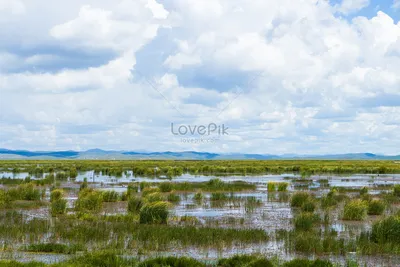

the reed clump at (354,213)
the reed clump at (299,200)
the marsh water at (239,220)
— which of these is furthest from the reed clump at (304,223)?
the reed clump at (299,200)

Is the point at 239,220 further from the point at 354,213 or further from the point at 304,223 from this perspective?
the point at 354,213

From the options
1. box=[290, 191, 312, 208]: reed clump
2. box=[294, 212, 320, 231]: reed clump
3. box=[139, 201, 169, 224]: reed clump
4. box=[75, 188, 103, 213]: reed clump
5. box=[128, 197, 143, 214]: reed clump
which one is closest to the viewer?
box=[294, 212, 320, 231]: reed clump

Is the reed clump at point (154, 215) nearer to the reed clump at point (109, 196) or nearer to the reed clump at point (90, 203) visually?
the reed clump at point (90, 203)

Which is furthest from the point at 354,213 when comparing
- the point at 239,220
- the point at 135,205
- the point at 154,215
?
the point at 135,205

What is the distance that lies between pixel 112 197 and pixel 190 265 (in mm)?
17470

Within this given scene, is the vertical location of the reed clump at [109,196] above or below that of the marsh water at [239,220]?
above

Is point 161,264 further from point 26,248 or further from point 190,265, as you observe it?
point 26,248

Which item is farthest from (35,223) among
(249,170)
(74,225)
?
(249,170)

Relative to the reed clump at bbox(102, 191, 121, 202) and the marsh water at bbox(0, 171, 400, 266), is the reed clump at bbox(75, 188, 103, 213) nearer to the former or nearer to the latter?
the marsh water at bbox(0, 171, 400, 266)

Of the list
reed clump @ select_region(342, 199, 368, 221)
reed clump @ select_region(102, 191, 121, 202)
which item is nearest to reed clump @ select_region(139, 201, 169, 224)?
reed clump @ select_region(342, 199, 368, 221)

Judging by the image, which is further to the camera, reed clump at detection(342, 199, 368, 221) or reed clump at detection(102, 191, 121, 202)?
reed clump at detection(102, 191, 121, 202)

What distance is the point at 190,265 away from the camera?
1281 cm

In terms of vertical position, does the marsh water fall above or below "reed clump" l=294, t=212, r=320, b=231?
below

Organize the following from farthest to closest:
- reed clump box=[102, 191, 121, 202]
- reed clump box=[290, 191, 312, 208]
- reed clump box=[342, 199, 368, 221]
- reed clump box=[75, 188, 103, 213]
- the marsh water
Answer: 1. reed clump box=[102, 191, 121, 202]
2. reed clump box=[290, 191, 312, 208]
3. reed clump box=[75, 188, 103, 213]
4. reed clump box=[342, 199, 368, 221]
5. the marsh water
